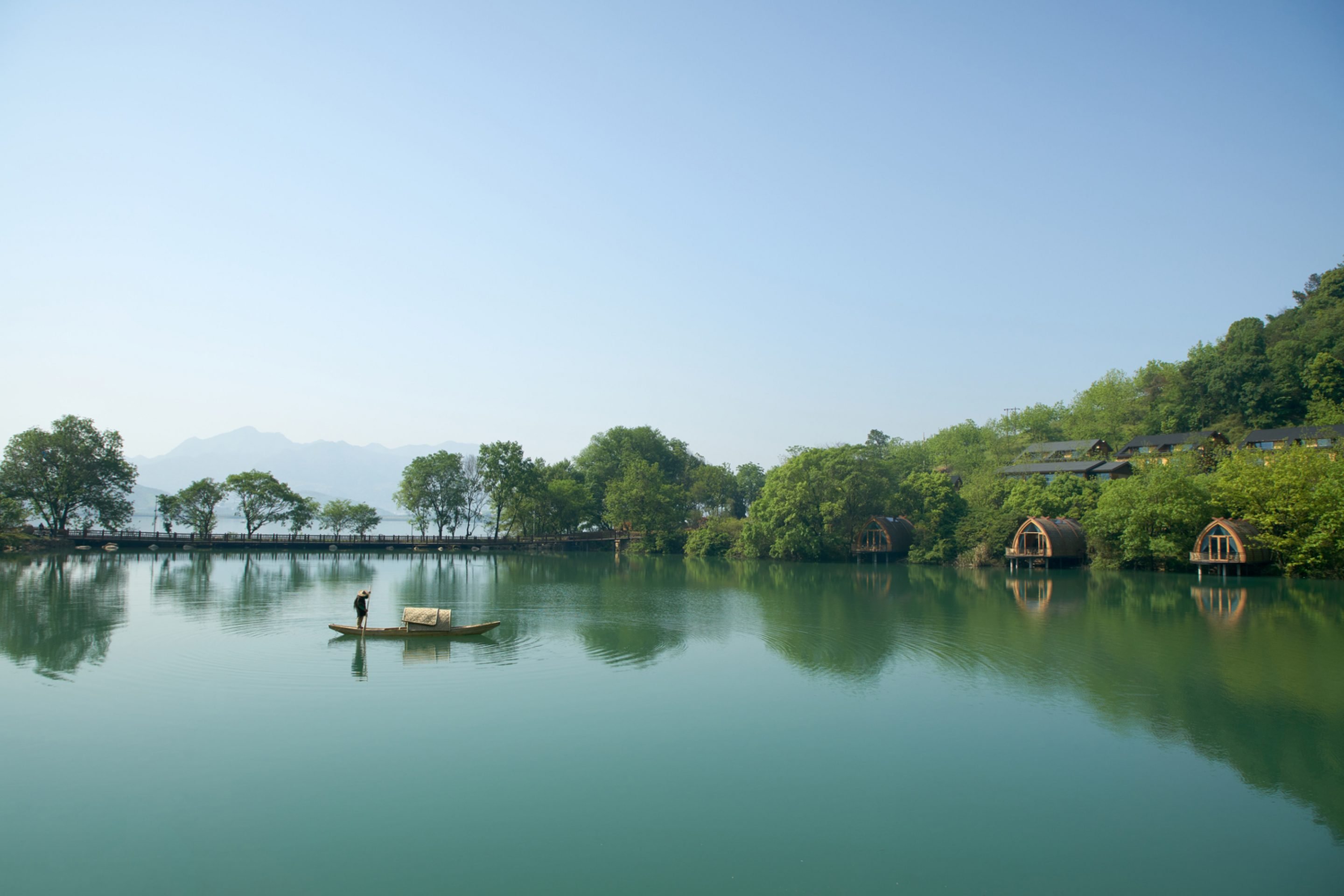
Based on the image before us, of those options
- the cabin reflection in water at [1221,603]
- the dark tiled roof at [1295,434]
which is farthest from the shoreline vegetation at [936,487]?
the cabin reflection in water at [1221,603]

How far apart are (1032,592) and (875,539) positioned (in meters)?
19.9

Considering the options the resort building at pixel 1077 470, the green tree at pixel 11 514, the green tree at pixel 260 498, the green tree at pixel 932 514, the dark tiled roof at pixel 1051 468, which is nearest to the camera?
the green tree at pixel 11 514

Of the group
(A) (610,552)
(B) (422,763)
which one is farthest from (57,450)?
(B) (422,763)

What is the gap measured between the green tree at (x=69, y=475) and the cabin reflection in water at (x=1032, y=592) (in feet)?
218

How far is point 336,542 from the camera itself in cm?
6769

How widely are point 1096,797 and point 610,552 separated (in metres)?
62.5

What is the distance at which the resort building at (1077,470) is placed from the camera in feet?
193

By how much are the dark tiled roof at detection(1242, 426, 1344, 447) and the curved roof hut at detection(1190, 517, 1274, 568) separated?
14.9 meters

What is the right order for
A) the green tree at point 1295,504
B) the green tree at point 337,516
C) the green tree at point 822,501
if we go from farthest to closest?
the green tree at point 337,516, the green tree at point 822,501, the green tree at point 1295,504

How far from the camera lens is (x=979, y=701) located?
51.4 ft

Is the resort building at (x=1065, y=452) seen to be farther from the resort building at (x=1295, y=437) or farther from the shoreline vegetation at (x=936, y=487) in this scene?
the resort building at (x=1295, y=437)

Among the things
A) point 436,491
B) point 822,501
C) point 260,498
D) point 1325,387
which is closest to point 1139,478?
point 822,501

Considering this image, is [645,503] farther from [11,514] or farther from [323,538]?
[11,514]

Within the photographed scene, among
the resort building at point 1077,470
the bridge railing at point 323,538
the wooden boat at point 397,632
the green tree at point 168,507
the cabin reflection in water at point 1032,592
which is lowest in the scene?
the cabin reflection in water at point 1032,592
